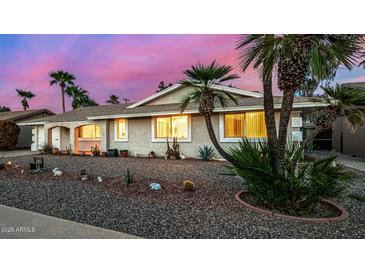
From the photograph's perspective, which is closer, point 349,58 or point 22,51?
point 349,58

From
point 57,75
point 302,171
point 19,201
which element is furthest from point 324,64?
point 57,75

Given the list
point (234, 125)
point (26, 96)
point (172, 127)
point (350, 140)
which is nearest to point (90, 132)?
point (172, 127)

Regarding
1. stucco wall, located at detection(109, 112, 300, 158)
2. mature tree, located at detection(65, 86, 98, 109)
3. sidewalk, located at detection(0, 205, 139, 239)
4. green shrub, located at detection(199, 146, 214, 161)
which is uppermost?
mature tree, located at detection(65, 86, 98, 109)

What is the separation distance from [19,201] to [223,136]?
902cm

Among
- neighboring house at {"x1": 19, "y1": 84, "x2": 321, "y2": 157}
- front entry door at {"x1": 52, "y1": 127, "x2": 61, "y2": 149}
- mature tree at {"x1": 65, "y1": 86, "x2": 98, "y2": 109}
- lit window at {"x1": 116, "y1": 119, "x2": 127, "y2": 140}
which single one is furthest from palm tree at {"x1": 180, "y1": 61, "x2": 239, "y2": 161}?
mature tree at {"x1": 65, "y1": 86, "x2": 98, "y2": 109}

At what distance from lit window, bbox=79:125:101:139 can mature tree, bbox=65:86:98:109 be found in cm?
1539

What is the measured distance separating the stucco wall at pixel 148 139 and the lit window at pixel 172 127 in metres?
0.49

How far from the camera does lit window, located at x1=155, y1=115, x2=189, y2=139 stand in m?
12.4

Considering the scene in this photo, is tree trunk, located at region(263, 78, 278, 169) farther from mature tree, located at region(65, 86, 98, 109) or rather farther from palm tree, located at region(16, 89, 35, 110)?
palm tree, located at region(16, 89, 35, 110)

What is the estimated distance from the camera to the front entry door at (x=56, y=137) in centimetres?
1756

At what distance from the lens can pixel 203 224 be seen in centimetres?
361

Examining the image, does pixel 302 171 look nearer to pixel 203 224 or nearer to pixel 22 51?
pixel 203 224

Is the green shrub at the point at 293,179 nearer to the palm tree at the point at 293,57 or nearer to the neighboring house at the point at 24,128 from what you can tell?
the palm tree at the point at 293,57

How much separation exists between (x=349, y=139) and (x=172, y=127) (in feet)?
41.6
